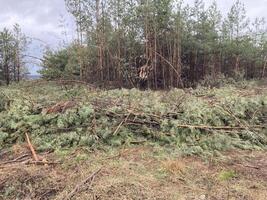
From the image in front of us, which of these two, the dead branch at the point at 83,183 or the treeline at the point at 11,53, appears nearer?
the dead branch at the point at 83,183

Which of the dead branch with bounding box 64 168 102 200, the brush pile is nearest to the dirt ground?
the dead branch with bounding box 64 168 102 200

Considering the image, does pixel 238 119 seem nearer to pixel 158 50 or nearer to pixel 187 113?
pixel 187 113

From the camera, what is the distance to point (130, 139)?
10.8 feet

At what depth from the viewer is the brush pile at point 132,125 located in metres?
3.23

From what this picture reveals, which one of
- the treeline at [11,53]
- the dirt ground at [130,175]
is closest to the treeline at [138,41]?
the treeline at [11,53]

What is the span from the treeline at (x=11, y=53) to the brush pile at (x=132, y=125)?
19.6 feet

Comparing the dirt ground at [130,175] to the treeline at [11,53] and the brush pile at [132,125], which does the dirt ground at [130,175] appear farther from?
the treeline at [11,53]

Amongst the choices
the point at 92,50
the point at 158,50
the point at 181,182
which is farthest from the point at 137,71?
the point at 181,182

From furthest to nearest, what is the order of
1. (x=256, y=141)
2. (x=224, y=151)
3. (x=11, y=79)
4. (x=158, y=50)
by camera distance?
(x=11, y=79)
(x=158, y=50)
(x=256, y=141)
(x=224, y=151)

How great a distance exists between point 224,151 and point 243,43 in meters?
7.82

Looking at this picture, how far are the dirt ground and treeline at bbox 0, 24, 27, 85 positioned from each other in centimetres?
706

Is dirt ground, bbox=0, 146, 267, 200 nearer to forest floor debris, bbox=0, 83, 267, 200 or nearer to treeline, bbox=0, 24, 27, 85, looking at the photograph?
forest floor debris, bbox=0, 83, 267, 200

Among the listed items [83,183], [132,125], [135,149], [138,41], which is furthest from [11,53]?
[83,183]

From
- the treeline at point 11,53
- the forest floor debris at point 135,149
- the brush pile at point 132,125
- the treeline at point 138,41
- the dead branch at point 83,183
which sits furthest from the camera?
the treeline at point 11,53
